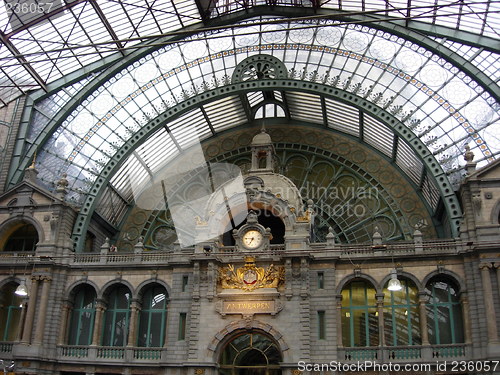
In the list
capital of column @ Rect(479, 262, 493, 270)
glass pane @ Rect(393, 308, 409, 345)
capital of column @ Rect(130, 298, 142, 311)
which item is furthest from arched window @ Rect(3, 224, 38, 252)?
→ capital of column @ Rect(479, 262, 493, 270)

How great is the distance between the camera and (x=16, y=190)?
44.1 meters

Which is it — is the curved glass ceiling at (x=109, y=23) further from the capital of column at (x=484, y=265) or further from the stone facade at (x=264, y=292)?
the capital of column at (x=484, y=265)

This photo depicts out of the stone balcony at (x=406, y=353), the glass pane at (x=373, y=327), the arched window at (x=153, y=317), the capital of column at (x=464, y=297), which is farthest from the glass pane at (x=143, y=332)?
the capital of column at (x=464, y=297)

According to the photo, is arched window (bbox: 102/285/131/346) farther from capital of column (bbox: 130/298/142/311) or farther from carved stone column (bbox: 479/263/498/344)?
carved stone column (bbox: 479/263/498/344)

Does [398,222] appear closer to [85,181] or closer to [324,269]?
[324,269]

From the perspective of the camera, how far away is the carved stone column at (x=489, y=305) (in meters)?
32.7

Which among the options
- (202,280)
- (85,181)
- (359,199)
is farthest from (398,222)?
(85,181)

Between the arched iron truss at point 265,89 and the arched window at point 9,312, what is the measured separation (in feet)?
20.1

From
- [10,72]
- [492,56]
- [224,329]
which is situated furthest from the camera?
[10,72]

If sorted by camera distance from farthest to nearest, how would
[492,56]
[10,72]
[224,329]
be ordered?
1. [10,72]
2. [492,56]
3. [224,329]

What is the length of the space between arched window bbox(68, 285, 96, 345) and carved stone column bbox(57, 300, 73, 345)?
55 centimetres

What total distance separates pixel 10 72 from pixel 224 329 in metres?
28.6

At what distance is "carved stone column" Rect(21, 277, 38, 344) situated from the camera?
3922 cm

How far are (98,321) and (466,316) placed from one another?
24986 millimetres
